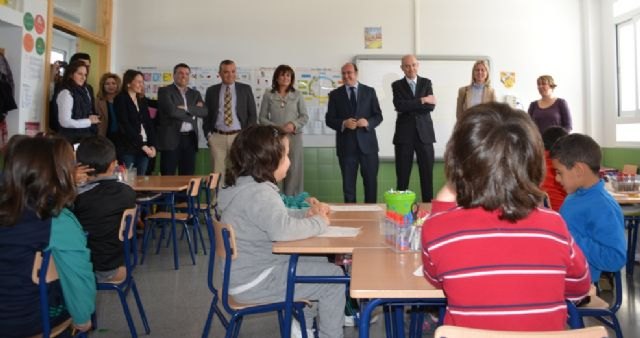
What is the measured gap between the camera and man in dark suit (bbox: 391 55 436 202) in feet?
15.4

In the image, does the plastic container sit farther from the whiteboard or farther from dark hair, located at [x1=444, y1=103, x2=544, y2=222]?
the whiteboard

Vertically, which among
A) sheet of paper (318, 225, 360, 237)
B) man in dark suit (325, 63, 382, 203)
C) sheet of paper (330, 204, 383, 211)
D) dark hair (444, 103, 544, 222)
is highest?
man in dark suit (325, 63, 382, 203)

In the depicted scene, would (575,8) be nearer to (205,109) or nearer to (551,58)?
(551,58)

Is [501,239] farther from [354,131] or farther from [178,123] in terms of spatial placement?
[178,123]

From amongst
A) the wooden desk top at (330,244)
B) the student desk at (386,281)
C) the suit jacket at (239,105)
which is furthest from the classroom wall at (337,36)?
the student desk at (386,281)

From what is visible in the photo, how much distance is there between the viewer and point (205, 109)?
17.5 ft

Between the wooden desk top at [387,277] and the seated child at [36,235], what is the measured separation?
923mm

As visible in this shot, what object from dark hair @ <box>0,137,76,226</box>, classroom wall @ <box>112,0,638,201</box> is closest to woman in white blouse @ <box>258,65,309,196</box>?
classroom wall @ <box>112,0,638,201</box>

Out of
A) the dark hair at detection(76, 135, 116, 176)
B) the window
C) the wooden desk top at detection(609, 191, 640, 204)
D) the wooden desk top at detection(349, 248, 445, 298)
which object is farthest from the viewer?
the window

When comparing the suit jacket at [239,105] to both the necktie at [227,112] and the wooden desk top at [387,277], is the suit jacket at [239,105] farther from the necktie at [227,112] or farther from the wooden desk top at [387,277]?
the wooden desk top at [387,277]

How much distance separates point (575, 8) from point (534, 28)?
0.57 metres

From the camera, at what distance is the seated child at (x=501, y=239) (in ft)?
3.53

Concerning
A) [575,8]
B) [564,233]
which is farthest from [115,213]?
[575,8]

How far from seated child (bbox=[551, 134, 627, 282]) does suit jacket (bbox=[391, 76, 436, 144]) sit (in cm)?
265
